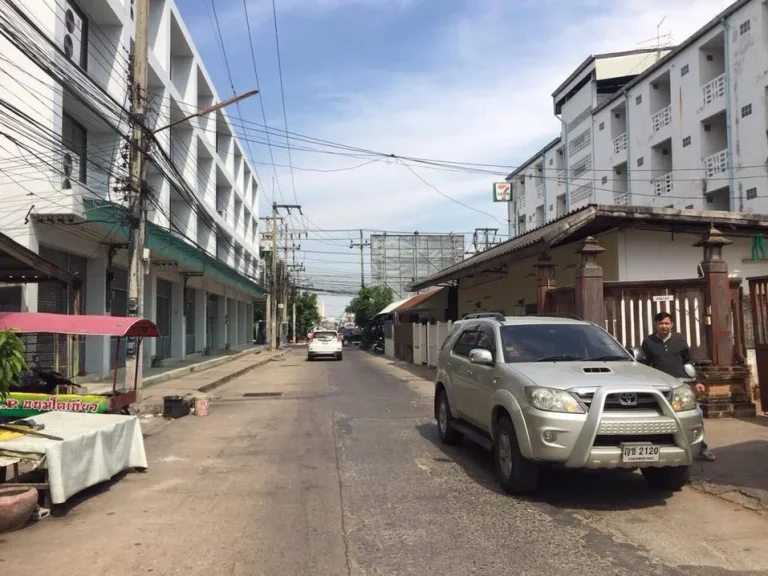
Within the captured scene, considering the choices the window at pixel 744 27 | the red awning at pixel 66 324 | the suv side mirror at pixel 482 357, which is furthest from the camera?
the window at pixel 744 27

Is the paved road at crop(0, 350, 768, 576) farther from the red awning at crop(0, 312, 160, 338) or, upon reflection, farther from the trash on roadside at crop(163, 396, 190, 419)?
the trash on roadside at crop(163, 396, 190, 419)

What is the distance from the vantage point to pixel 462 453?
828 centimetres

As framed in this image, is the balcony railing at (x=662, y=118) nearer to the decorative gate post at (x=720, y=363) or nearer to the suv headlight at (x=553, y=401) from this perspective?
the decorative gate post at (x=720, y=363)

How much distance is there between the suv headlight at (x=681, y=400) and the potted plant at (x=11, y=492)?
5.80 meters

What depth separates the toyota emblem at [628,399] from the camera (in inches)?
221

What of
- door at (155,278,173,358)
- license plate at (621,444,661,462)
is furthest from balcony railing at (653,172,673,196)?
license plate at (621,444,661,462)

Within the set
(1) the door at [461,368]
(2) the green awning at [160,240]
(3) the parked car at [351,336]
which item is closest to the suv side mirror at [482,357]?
(1) the door at [461,368]

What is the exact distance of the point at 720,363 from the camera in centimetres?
973

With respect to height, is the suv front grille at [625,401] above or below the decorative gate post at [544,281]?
below

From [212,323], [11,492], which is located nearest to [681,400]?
[11,492]

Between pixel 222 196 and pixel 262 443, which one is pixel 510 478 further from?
pixel 222 196

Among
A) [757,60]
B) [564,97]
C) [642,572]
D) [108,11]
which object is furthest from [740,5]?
[642,572]

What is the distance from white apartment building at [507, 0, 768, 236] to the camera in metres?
24.8

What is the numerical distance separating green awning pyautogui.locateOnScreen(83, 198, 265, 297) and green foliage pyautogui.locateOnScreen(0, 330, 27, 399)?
758 centimetres
